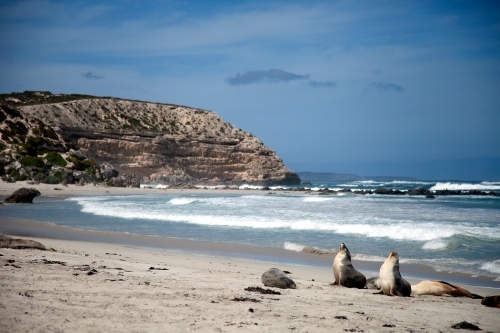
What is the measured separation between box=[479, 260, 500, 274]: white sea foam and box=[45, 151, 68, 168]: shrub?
139 ft

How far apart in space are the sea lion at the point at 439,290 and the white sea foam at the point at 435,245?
17.9 ft

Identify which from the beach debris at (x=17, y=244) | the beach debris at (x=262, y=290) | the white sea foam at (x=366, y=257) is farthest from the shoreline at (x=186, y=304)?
the white sea foam at (x=366, y=257)

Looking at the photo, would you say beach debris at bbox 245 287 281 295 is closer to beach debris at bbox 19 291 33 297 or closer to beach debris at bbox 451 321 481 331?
beach debris at bbox 451 321 481 331

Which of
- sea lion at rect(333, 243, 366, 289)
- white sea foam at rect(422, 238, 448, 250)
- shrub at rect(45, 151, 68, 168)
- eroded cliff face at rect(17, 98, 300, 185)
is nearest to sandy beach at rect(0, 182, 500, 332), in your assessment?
sea lion at rect(333, 243, 366, 289)

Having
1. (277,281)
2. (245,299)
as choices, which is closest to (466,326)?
(245,299)

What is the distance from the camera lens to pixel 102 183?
47.6 m

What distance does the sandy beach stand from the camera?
5.27 meters

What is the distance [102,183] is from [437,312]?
143 ft

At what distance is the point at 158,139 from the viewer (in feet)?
242

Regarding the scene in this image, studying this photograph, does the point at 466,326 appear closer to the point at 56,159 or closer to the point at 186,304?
the point at 186,304

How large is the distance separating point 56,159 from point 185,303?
45.1 m

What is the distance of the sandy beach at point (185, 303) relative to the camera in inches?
207

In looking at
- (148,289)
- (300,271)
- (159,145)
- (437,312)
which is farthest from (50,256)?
(159,145)

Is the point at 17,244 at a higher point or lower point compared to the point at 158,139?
lower
